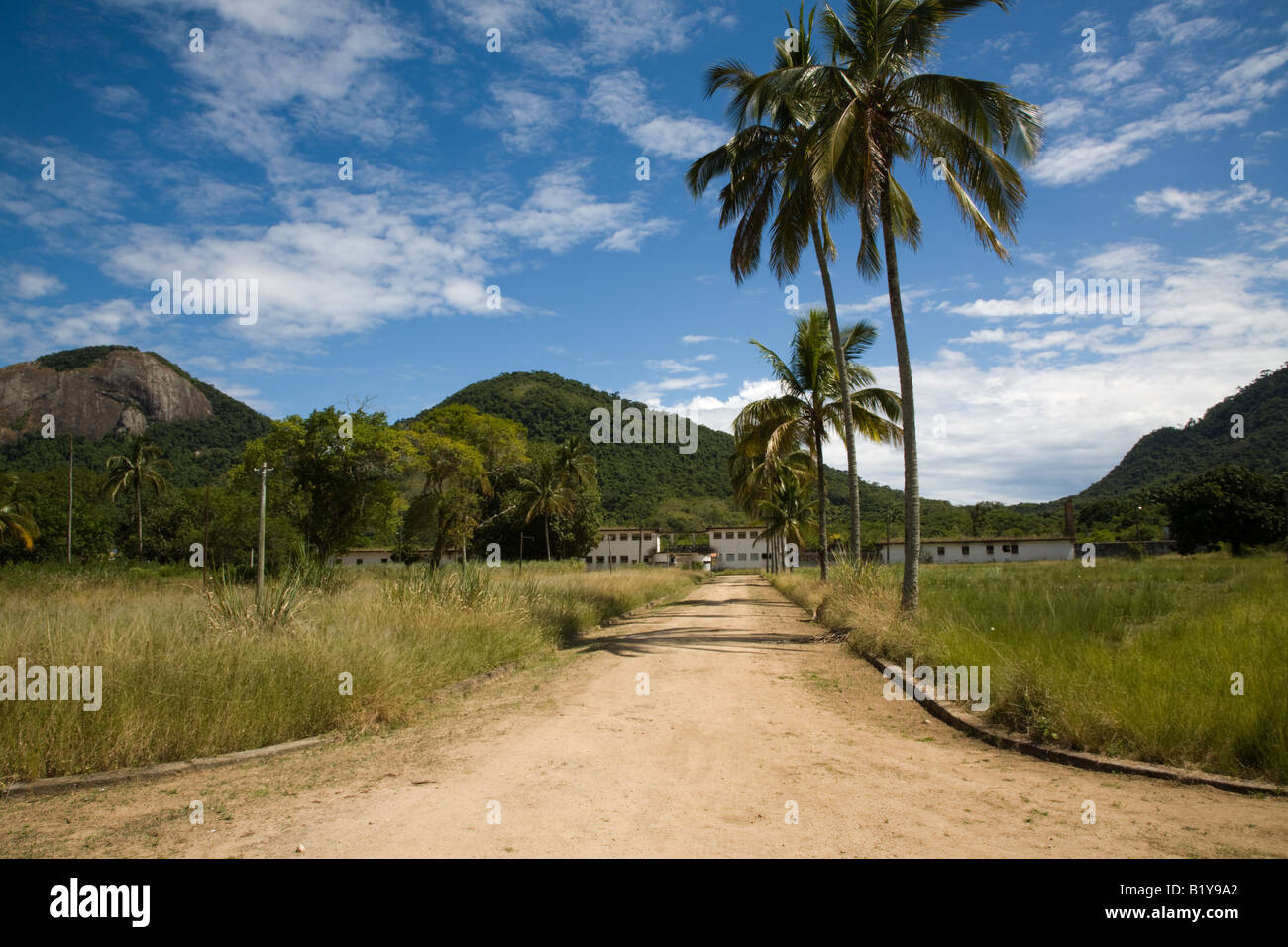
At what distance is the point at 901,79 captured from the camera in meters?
14.3

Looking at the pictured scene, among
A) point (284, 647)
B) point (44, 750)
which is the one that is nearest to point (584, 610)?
point (284, 647)

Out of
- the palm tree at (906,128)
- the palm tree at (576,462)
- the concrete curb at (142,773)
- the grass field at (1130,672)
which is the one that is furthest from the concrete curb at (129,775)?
the palm tree at (576,462)

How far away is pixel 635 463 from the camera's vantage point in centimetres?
10375

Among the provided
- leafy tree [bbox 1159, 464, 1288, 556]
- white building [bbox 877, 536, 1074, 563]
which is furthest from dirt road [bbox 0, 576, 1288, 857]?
white building [bbox 877, 536, 1074, 563]

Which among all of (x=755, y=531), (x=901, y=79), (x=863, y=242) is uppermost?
(x=901, y=79)

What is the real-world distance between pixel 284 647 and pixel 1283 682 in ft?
29.2

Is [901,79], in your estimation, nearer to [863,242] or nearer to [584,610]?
[863,242]

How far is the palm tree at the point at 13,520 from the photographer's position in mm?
35344

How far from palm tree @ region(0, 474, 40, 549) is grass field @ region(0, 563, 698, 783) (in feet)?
113

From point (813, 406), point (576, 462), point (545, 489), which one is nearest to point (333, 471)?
point (813, 406)

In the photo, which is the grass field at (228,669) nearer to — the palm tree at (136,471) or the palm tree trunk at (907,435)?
the palm tree trunk at (907,435)

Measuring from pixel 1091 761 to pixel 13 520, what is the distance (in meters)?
46.6

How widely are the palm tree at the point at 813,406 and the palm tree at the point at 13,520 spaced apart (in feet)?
113

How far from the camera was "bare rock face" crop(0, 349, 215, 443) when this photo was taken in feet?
322
